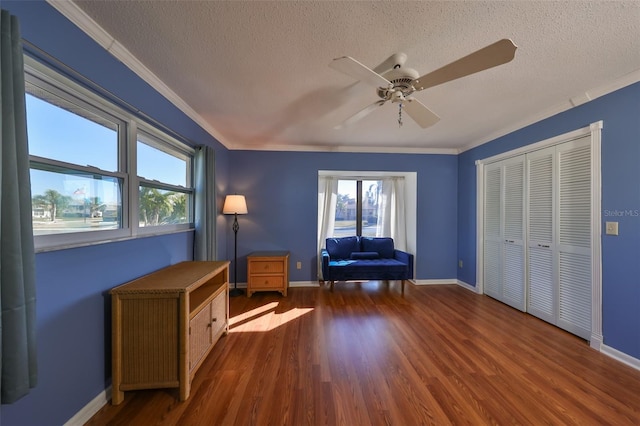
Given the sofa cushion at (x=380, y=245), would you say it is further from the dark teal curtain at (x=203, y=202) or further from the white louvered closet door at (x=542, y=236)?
the dark teal curtain at (x=203, y=202)

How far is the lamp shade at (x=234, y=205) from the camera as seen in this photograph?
11.2 feet

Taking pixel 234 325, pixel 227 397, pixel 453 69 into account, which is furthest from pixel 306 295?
pixel 453 69

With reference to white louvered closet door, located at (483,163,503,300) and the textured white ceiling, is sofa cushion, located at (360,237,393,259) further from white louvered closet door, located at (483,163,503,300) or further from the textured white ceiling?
the textured white ceiling

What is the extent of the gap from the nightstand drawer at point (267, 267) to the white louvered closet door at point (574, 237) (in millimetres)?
3241

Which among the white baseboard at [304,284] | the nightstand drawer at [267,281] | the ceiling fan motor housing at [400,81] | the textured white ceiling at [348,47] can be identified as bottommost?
the white baseboard at [304,284]

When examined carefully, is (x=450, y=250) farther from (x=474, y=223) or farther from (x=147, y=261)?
(x=147, y=261)

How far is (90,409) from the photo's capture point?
1.40 m

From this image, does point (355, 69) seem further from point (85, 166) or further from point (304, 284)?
point (304, 284)

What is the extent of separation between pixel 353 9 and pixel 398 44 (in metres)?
0.41

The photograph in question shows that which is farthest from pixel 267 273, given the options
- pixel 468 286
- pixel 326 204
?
pixel 468 286

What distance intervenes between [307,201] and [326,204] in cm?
59

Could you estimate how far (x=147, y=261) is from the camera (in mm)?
1897

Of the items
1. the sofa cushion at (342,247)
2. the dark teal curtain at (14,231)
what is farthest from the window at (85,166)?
the sofa cushion at (342,247)

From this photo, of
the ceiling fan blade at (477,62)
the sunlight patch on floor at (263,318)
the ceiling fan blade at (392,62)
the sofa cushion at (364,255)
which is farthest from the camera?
the sofa cushion at (364,255)
